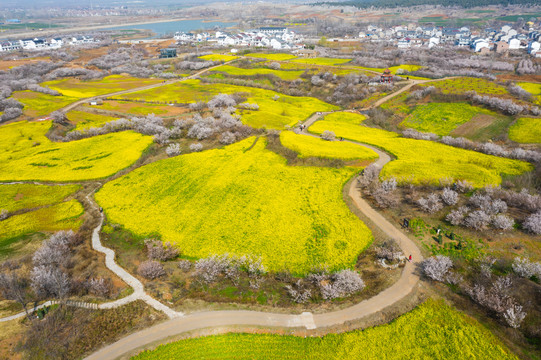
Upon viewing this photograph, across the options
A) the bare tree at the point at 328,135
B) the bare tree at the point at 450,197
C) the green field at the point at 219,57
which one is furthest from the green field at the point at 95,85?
the bare tree at the point at 450,197

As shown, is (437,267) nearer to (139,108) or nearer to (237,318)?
(237,318)

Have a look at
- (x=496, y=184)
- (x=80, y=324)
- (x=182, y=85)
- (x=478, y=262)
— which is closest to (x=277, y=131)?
(x=496, y=184)

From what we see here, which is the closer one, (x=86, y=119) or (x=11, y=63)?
(x=86, y=119)

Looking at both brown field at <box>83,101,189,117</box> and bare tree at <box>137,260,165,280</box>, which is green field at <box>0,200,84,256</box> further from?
brown field at <box>83,101,189,117</box>

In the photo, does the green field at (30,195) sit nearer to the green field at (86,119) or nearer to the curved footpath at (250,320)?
the green field at (86,119)

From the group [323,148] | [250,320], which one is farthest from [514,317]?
[323,148]

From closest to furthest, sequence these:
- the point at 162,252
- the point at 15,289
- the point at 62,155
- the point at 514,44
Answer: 1. the point at 15,289
2. the point at 162,252
3. the point at 62,155
4. the point at 514,44

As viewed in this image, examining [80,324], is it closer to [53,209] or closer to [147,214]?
[147,214]
